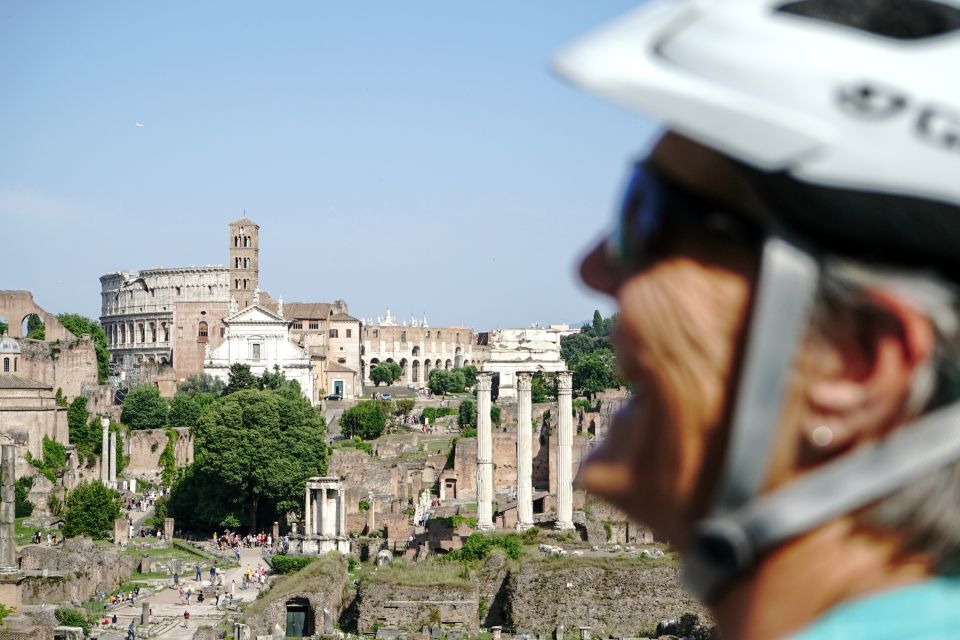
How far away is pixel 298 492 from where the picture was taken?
137 feet

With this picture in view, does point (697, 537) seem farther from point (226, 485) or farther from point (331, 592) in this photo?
point (226, 485)

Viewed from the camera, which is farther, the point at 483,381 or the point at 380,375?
the point at 380,375

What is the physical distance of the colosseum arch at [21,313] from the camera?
2447 inches

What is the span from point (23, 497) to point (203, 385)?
26.1 m

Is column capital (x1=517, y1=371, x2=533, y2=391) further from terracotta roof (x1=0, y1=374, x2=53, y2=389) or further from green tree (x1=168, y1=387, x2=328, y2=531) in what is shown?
terracotta roof (x1=0, y1=374, x2=53, y2=389)

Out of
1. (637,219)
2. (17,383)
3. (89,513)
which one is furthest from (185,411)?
(637,219)

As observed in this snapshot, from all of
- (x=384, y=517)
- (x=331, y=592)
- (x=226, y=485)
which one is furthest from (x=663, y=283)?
(x=226, y=485)

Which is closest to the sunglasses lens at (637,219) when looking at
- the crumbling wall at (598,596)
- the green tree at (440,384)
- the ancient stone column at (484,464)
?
the crumbling wall at (598,596)

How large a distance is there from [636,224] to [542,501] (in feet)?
134

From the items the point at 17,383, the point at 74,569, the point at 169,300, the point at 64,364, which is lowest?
the point at 74,569

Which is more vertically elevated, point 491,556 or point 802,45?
point 802,45

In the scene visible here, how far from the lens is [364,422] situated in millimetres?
56906

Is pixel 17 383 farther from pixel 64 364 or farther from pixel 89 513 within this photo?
pixel 89 513

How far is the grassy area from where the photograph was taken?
24.5 metres
